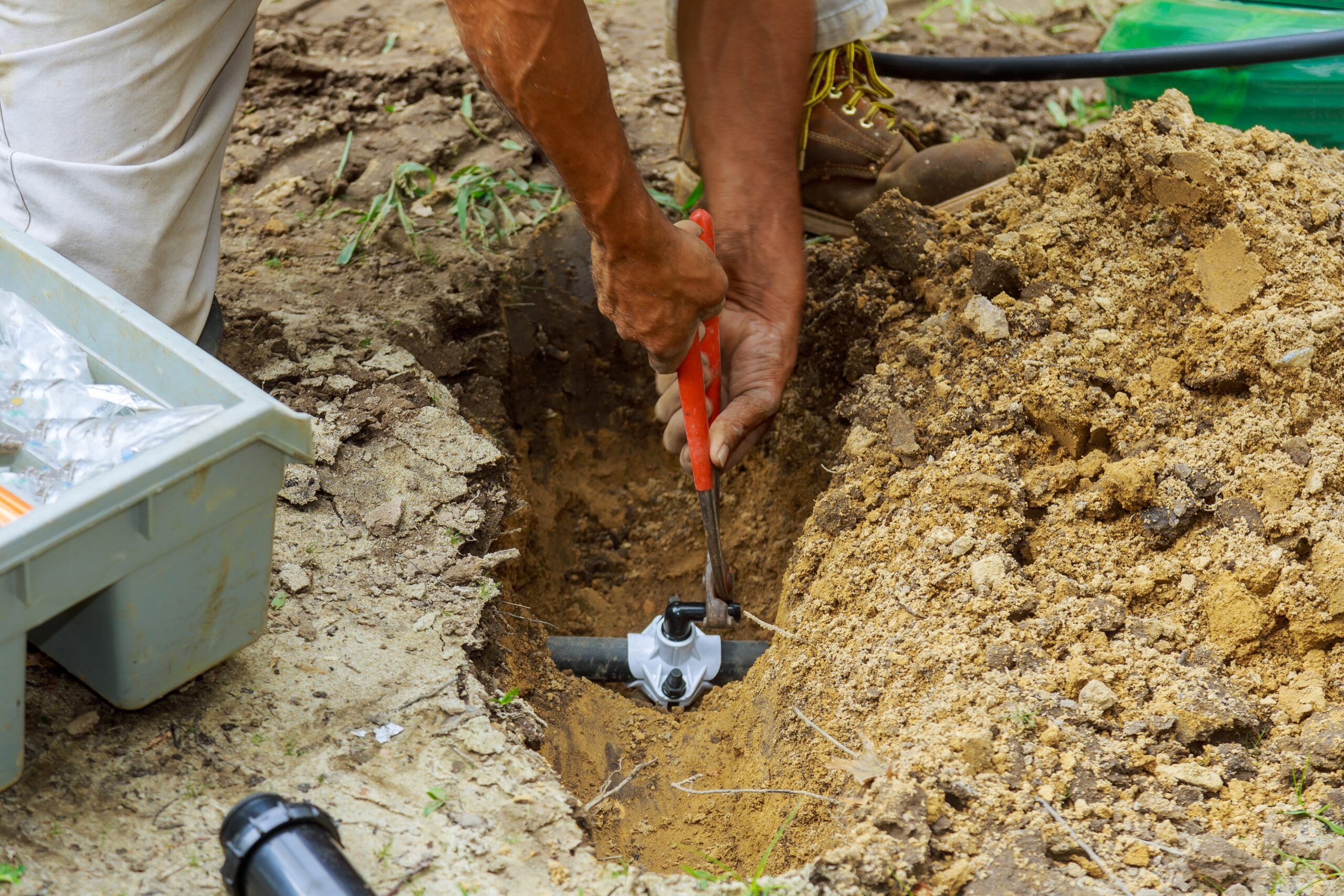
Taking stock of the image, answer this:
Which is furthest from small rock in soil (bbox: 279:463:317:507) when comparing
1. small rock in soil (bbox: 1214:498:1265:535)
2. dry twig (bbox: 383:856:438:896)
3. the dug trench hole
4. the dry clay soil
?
small rock in soil (bbox: 1214:498:1265:535)

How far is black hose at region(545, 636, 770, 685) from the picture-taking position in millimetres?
1911

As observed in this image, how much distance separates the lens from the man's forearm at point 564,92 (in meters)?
1.35

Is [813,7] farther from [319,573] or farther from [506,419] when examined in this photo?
[319,573]

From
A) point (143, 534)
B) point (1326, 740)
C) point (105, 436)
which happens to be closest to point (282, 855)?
point (143, 534)

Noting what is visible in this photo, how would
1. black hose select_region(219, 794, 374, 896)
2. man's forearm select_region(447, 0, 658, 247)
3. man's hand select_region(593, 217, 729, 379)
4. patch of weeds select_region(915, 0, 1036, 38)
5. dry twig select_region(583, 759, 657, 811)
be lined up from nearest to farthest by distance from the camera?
black hose select_region(219, 794, 374, 896) < man's forearm select_region(447, 0, 658, 247) < dry twig select_region(583, 759, 657, 811) < man's hand select_region(593, 217, 729, 379) < patch of weeds select_region(915, 0, 1036, 38)

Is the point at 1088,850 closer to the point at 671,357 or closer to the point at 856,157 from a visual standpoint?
the point at 671,357

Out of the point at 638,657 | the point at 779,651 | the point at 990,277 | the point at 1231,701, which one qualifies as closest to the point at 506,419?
the point at 638,657

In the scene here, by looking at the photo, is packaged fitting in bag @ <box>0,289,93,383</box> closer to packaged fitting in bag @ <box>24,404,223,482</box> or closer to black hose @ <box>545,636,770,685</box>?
packaged fitting in bag @ <box>24,404,223,482</box>

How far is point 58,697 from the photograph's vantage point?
1439 millimetres

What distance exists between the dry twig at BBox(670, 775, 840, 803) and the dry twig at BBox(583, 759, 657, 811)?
0.18ft

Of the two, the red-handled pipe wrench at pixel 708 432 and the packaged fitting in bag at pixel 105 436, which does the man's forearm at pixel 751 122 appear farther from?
the packaged fitting in bag at pixel 105 436

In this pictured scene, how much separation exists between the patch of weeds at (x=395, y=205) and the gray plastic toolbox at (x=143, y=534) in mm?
991

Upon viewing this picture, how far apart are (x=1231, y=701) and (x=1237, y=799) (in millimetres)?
140

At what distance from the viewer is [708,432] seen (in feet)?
5.93
